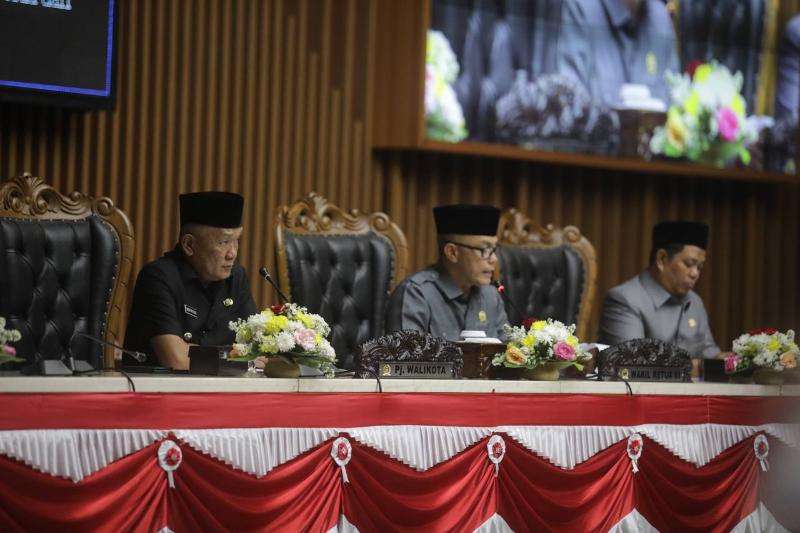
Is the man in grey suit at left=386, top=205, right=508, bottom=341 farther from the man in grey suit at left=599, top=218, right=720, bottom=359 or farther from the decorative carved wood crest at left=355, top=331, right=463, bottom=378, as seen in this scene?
the decorative carved wood crest at left=355, top=331, right=463, bottom=378

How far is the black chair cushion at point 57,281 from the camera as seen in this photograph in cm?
425

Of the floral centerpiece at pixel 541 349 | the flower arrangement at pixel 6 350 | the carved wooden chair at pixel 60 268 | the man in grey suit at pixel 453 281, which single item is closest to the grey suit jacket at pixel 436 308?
the man in grey suit at pixel 453 281

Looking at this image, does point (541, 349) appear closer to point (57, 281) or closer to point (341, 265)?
point (341, 265)

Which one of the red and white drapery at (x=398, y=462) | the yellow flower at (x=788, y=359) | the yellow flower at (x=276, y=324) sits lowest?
the red and white drapery at (x=398, y=462)

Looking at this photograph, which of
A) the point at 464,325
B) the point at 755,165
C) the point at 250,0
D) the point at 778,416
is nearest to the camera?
the point at 778,416

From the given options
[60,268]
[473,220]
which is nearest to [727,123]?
[473,220]

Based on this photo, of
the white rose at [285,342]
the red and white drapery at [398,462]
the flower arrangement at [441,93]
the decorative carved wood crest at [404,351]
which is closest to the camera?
the red and white drapery at [398,462]

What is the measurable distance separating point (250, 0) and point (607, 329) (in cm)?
219

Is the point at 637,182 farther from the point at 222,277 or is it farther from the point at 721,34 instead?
the point at 222,277

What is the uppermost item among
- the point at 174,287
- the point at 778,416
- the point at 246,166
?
the point at 246,166

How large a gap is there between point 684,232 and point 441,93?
1.41 metres

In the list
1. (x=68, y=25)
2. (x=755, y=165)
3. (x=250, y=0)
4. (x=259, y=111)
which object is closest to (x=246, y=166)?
(x=259, y=111)

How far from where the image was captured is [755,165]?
22.9 ft

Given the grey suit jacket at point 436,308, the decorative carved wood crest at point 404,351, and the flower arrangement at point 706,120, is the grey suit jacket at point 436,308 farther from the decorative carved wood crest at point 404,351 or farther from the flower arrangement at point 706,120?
the flower arrangement at point 706,120
